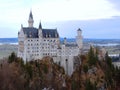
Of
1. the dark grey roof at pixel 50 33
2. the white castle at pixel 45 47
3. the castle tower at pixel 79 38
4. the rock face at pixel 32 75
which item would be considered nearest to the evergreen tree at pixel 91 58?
the white castle at pixel 45 47

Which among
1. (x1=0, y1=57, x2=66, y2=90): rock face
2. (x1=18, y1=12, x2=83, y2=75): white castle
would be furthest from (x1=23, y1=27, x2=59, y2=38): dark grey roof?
(x1=0, y1=57, x2=66, y2=90): rock face

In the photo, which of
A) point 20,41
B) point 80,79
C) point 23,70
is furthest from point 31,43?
point 80,79

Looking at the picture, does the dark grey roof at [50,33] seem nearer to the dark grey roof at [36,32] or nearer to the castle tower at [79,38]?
the dark grey roof at [36,32]

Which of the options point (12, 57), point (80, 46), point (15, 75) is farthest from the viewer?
point (80, 46)

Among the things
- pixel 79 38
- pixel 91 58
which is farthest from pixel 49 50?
pixel 91 58

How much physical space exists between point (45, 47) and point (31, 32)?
18.4 ft

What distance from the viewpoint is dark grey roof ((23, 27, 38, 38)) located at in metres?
91.5

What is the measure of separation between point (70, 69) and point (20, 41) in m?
15.7

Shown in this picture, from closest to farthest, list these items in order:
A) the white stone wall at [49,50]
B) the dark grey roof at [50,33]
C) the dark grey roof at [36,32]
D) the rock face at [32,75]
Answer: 1. the rock face at [32,75]
2. the white stone wall at [49,50]
3. the dark grey roof at [36,32]
4. the dark grey roof at [50,33]

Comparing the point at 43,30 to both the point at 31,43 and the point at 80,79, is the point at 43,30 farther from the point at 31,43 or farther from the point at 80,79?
the point at 80,79

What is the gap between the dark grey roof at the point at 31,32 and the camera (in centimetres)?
9147

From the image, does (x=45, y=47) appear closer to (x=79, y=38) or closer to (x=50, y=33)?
(x=50, y=33)

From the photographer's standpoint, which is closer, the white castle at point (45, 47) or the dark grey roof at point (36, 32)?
the white castle at point (45, 47)

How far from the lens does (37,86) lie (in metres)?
82.1
